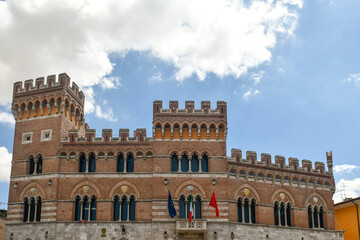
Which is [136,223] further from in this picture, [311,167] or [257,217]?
[311,167]

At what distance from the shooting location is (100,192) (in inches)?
A: 1598

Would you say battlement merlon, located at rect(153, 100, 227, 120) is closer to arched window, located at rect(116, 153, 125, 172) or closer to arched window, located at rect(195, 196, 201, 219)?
arched window, located at rect(116, 153, 125, 172)

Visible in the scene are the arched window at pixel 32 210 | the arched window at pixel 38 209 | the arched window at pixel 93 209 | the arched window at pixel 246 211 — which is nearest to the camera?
the arched window at pixel 93 209

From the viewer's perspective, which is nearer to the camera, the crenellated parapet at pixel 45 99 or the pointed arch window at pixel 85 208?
the pointed arch window at pixel 85 208

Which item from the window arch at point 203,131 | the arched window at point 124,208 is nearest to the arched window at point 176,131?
the window arch at point 203,131

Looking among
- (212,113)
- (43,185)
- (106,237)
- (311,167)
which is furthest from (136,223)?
(311,167)

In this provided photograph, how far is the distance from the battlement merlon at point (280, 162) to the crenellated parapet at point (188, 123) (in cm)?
262

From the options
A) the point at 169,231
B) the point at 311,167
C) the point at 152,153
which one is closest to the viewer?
the point at 169,231

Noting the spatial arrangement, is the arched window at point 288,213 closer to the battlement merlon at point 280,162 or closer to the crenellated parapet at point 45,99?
the battlement merlon at point 280,162

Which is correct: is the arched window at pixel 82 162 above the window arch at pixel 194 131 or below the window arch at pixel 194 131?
below

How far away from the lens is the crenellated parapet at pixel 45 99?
43.2 metres

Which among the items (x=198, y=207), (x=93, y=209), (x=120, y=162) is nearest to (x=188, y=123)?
(x=120, y=162)

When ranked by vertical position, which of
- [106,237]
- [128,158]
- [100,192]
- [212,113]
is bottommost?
[106,237]

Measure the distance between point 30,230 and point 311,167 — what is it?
94.0 feet
